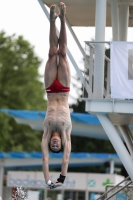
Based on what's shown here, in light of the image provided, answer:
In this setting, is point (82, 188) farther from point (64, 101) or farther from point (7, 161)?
point (64, 101)

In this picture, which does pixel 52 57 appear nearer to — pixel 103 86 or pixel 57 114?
pixel 57 114

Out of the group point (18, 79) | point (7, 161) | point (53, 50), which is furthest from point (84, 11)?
point (18, 79)

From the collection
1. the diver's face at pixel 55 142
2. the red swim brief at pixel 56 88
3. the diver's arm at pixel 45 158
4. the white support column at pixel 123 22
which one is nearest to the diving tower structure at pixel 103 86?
the white support column at pixel 123 22

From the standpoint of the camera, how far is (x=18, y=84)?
243 feet

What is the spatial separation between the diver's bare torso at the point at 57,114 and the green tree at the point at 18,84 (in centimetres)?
5590

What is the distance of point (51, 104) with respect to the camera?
15820 mm

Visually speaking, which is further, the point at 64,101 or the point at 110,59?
the point at 110,59

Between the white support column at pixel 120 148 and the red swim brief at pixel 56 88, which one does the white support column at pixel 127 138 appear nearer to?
the white support column at pixel 120 148

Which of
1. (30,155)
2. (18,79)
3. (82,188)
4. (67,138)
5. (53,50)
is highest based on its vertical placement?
(18,79)

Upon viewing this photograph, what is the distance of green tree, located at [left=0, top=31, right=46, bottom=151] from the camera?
239 ft

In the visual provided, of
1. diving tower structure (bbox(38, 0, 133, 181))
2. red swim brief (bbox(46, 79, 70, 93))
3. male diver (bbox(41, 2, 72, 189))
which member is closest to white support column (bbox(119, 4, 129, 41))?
diving tower structure (bbox(38, 0, 133, 181))

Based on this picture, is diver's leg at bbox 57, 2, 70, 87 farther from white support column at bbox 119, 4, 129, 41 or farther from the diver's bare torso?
white support column at bbox 119, 4, 129, 41

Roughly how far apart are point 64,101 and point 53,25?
5.41 feet

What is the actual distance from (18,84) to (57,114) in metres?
58.6
